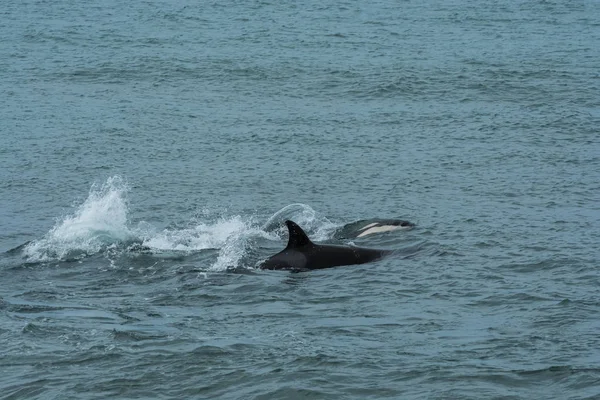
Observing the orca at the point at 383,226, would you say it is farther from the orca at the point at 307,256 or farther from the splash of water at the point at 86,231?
the splash of water at the point at 86,231

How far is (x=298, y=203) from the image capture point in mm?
25938

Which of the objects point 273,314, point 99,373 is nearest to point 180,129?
point 273,314

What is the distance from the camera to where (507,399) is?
14.2 metres

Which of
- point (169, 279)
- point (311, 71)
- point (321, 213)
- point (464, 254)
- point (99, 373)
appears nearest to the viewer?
point (99, 373)

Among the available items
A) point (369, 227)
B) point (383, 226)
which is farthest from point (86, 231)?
point (383, 226)

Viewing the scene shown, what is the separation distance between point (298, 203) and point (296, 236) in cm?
542

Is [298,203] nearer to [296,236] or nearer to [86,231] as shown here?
[86,231]

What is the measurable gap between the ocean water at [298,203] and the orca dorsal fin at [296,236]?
29.2 inches

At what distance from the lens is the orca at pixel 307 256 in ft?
67.2

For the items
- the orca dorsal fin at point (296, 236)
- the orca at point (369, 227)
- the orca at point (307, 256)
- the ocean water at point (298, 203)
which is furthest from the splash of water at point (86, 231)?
the orca at point (369, 227)

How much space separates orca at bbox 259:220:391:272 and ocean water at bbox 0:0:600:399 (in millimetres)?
344

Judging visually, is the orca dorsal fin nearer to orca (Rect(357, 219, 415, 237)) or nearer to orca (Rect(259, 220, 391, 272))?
orca (Rect(259, 220, 391, 272))

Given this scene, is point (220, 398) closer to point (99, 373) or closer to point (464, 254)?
point (99, 373)

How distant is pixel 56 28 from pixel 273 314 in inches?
1389
